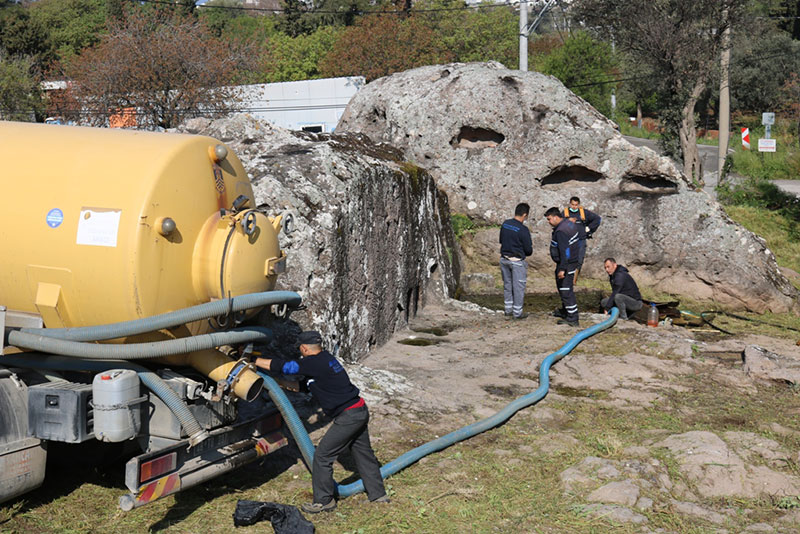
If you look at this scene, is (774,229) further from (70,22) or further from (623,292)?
(70,22)

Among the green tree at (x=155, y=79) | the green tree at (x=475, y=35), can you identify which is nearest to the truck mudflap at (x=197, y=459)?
the green tree at (x=155, y=79)

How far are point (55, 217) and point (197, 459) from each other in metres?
1.88

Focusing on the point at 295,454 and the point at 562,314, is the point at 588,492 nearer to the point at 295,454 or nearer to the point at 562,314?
the point at 295,454

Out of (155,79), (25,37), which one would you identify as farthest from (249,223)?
(25,37)

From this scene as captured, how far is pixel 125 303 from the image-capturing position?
5266mm

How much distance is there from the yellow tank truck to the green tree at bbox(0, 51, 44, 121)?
80.5ft

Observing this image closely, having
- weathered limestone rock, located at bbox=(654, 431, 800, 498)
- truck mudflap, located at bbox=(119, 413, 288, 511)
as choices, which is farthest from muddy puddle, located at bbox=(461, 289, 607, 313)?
truck mudflap, located at bbox=(119, 413, 288, 511)

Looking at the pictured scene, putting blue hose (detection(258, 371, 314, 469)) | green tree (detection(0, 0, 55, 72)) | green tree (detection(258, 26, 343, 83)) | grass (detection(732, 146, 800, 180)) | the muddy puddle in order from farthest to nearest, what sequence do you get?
1. green tree (detection(258, 26, 343, 83))
2. green tree (detection(0, 0, 55, 72))
3. grass (detection(732, 146, 800, 180))
4. the muddy puddle
5. blue hose (detection(258, 371, 314, 469))

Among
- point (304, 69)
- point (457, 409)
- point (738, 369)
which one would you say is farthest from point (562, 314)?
point (304, 69)

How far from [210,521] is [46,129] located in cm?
305

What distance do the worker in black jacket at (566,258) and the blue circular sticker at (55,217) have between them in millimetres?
7725

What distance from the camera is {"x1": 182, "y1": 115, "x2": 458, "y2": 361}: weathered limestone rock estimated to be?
8703 mm

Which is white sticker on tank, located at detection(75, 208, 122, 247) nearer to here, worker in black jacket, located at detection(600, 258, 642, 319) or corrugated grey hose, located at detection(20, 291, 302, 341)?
corrugated grey hose, located at detection(20, 291, 302, 341)

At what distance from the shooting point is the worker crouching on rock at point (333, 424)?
5.72m
